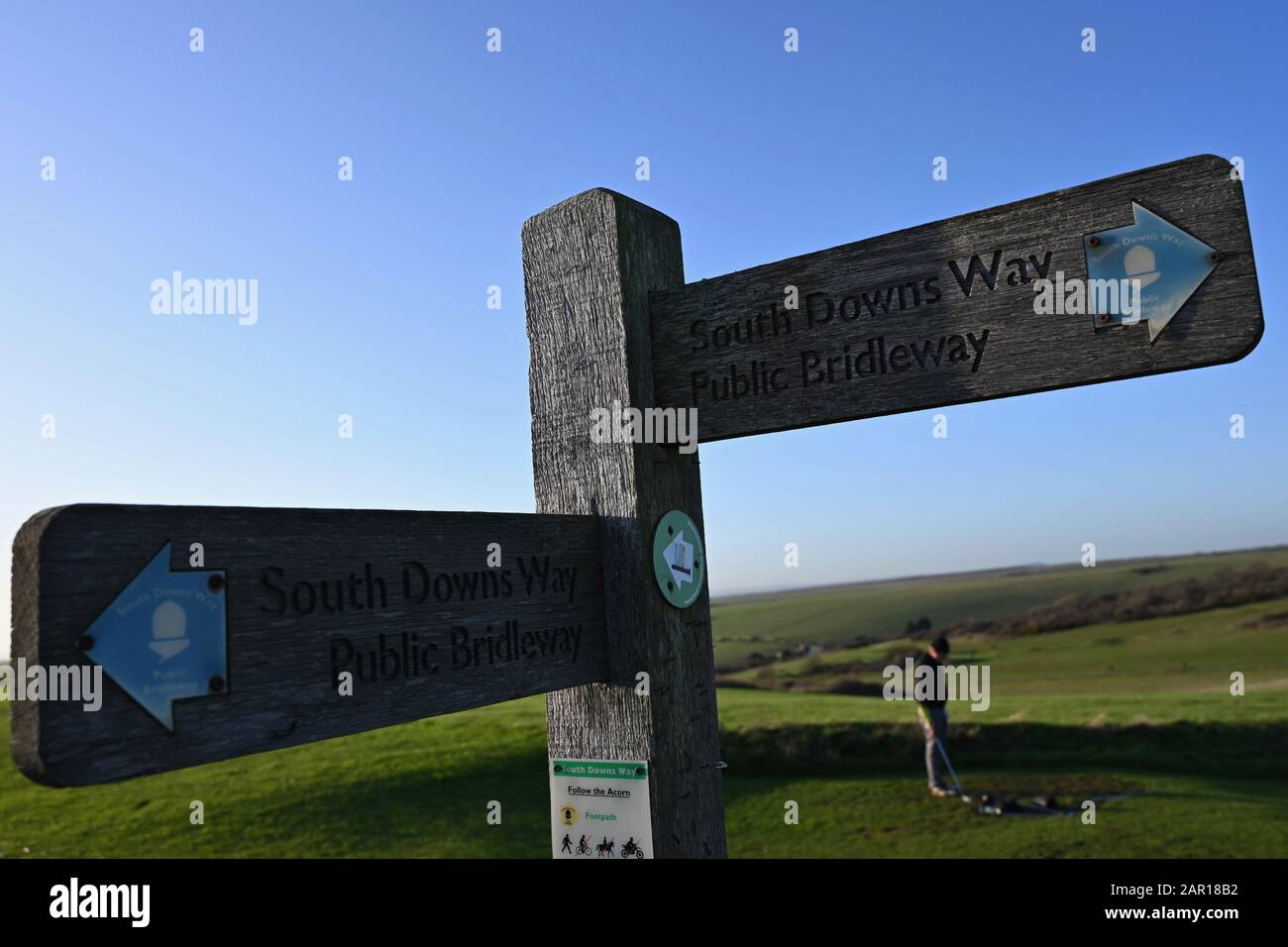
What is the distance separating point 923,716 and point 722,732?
195 centimetres

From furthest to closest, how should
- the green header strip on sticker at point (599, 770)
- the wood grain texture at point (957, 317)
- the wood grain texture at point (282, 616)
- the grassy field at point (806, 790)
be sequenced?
the grassy field at point (806, 790) → the green header strip on sticker at point (599, 770) → the wood grain texture at point (957, 317) → the wood grain texture at point (282, 616)

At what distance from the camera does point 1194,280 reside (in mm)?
1595

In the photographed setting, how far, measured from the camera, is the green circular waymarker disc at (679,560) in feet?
6.82

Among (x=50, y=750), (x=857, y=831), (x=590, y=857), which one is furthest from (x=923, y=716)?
(x=50, y=750)

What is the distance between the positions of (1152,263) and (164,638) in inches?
71.7

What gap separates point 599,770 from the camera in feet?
6.80

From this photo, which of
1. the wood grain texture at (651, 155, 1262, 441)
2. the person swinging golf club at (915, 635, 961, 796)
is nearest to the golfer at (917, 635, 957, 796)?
the person swinging golf club at (915, 635, 961, 796)

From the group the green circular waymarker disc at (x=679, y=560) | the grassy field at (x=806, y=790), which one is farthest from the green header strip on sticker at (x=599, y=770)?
the grassy field at (x=806, y=790)

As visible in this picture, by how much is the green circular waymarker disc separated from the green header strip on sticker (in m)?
0.39

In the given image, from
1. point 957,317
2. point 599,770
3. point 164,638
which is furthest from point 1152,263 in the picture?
point 164,638

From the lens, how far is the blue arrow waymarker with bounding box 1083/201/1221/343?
5.25 feet

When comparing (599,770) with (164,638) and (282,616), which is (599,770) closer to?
(282,616)

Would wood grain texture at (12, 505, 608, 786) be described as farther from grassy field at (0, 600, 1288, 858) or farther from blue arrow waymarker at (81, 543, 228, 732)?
grassy field at (0, 600, 1288, 858)

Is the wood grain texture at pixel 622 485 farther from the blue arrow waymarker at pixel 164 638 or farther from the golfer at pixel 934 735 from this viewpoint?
the golfer at pixel 934 735
